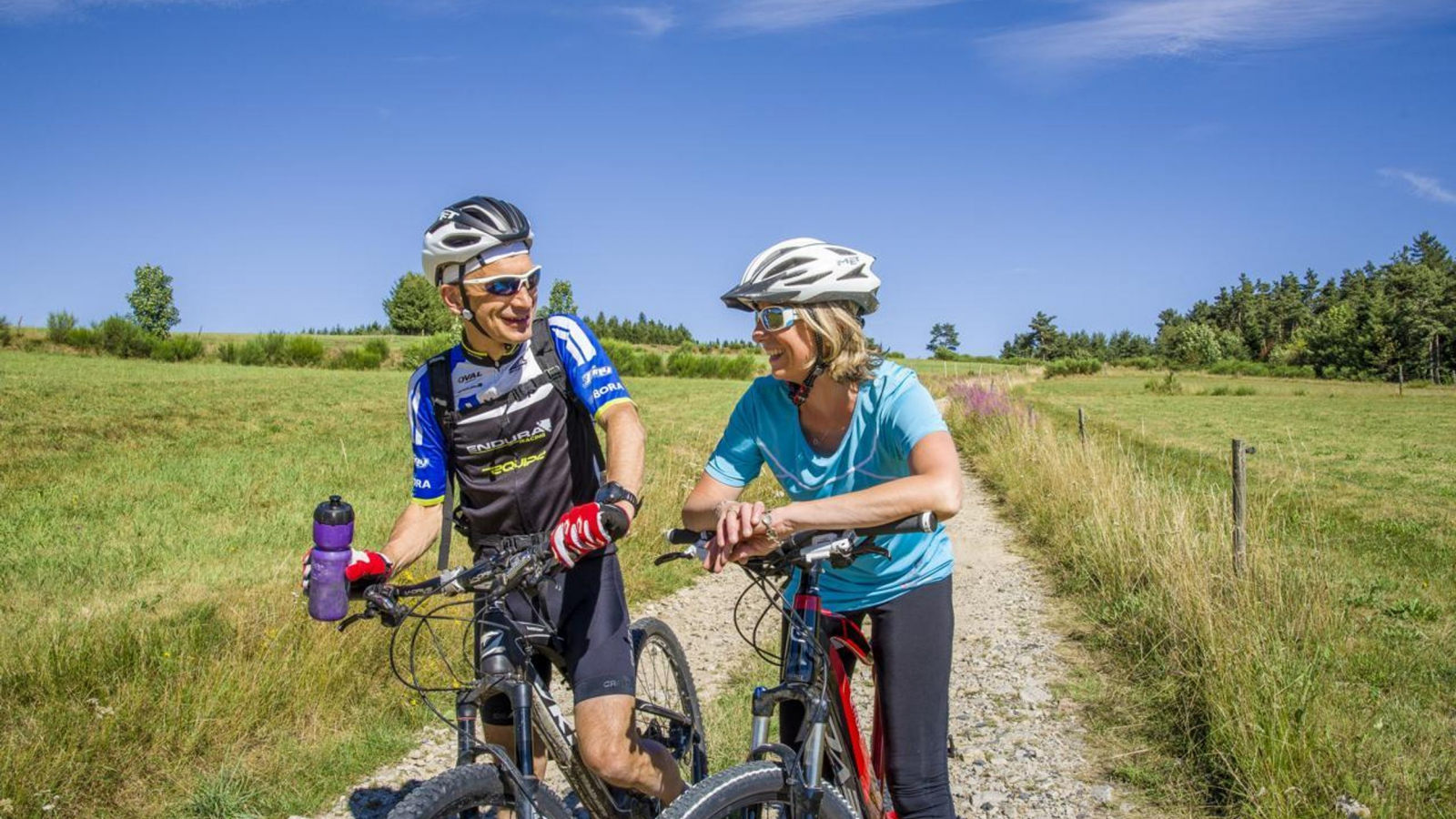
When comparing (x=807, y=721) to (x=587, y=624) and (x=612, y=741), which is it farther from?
(x=587, y=624)

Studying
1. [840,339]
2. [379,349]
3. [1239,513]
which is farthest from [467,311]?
[379,349]

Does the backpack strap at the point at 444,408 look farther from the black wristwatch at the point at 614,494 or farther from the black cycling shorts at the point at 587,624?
the black wristwatch at the point at 614,494

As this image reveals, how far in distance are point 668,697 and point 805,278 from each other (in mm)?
2319

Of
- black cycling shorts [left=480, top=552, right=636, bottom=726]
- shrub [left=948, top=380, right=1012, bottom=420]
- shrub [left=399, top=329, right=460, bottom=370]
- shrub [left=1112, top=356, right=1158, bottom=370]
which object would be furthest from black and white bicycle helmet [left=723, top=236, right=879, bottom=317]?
shrub [left=1112, top=356, right=1158, bottom=370]

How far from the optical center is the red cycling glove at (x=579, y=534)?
2414 mm

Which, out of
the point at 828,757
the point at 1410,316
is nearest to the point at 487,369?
the point at 828,757

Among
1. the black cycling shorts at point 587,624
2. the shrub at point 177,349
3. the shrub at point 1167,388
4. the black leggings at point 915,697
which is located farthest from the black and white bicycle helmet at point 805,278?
the shrub at point 1167,388

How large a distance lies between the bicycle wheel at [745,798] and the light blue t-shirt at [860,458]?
1.95 ft

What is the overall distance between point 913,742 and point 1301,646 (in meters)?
4.12

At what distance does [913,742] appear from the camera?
280 centimetres

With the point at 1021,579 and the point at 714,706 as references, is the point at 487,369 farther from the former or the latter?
the point at 1021,579

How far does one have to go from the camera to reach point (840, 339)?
272 cm

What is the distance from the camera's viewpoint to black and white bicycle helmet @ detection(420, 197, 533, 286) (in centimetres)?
289

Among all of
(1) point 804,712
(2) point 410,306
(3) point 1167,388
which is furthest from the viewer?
(2) point 410,306
